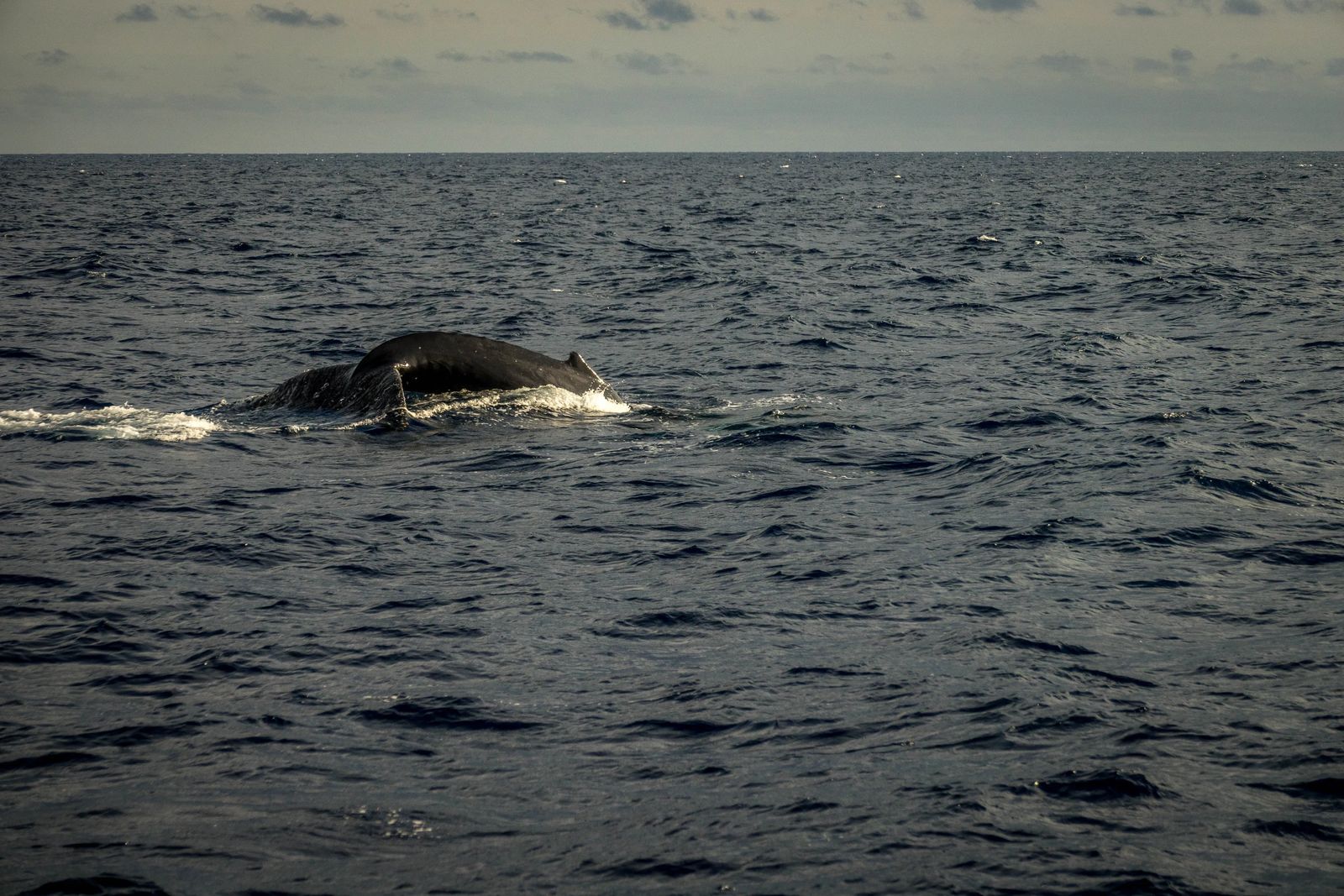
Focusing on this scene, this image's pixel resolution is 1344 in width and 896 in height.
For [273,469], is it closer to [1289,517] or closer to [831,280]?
[1289,517]

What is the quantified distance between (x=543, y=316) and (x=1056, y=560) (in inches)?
709

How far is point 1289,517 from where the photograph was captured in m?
11.4

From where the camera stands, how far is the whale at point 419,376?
15.0m

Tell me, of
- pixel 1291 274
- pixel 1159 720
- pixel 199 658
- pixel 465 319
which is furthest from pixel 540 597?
pixel 1291 274

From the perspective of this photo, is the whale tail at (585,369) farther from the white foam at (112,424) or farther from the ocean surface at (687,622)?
the white foam at (112,424)

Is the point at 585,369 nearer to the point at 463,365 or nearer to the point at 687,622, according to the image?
the point at 463,365

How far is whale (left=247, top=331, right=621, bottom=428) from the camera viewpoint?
1502 cm

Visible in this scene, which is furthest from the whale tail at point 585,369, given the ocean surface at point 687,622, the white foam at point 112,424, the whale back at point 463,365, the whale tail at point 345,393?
the white foam at point 112,424

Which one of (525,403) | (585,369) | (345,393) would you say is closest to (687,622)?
(525,403)

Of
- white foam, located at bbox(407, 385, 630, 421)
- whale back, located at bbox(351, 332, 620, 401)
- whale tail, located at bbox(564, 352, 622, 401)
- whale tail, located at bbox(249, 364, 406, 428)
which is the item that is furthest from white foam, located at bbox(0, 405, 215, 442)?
whale tail, located at bbox(564, 352, 622, 401)

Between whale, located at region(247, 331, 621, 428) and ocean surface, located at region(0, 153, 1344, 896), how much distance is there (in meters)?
0.30

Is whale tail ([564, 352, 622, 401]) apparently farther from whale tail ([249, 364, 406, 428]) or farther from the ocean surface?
whale tail ([249, 364, 406, 428])

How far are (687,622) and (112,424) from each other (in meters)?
9.27

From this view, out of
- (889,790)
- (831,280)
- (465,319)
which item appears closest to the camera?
(889,790)
